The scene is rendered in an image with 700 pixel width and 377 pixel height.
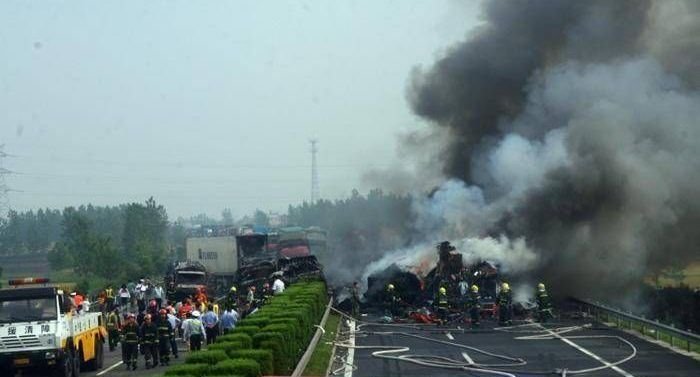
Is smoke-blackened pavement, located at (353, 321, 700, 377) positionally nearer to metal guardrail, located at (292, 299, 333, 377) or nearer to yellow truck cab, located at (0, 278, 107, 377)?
metal guardrail, located at (292, 299, 333, 377)

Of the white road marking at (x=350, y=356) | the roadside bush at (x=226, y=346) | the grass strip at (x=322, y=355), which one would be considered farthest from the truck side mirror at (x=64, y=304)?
the roadside bush at (x=226, y=346)

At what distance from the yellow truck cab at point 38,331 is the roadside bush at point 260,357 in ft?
24.1

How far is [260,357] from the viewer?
16641mm

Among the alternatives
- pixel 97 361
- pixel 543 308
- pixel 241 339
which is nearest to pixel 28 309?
pixel 97 361

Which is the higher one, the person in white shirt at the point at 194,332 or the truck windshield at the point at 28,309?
the truck windshield at the point at 28,309

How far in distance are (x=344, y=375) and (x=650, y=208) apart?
947 inches

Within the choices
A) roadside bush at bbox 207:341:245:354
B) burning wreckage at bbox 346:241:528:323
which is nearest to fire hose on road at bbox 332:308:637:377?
burning wreckage at bbox 346:241:528:323

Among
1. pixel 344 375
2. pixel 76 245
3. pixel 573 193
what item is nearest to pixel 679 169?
pixel 573 193

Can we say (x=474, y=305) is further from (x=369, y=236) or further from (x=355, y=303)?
(x=369, y=236)

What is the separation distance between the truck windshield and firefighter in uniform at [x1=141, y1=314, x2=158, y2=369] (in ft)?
10.5

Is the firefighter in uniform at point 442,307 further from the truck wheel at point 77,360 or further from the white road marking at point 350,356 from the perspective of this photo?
the truck wheel at point 77,360

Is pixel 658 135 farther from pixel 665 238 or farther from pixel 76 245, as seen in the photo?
pixel 76 245

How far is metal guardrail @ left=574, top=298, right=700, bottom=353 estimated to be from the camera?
2486 centimetres

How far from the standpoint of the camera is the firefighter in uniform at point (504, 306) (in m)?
33.1
